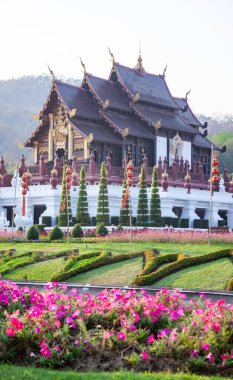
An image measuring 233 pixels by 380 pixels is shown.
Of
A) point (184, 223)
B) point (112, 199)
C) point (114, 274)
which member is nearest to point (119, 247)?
point (114, 274)

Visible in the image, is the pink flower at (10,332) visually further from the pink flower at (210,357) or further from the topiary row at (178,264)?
the topiary row at (178,264)

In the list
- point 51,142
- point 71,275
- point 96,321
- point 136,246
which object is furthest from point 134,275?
point 51,142

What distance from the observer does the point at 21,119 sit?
171125 mm

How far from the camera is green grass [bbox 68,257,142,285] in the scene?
22.2m

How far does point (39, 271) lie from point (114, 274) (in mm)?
3173

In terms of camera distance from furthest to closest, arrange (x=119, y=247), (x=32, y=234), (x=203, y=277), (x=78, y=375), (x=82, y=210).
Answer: (x=82, y=210), (x=32, y=234), (x=119, y=247), (x=203, y=277), (x=78, y=375)

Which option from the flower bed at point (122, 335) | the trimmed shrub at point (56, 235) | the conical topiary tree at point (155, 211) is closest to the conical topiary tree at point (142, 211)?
the conical topiary tree at point (155, 211)

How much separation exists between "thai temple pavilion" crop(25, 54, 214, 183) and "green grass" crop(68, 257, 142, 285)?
28.9 m

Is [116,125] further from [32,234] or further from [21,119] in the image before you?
[21,119]

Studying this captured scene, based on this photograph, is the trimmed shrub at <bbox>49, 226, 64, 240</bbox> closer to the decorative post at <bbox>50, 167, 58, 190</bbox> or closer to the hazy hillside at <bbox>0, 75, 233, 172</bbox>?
the decorative post at <bbox>50, 167, 58, 190</bbox>

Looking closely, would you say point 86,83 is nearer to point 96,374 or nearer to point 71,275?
point 71,275

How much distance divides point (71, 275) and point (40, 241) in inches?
363

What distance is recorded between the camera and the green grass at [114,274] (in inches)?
873

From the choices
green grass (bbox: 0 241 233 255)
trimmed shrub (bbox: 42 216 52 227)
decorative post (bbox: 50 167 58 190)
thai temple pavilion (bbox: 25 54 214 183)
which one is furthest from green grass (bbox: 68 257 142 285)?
thai temple pavilion (bbox: 25 54 214 183)
